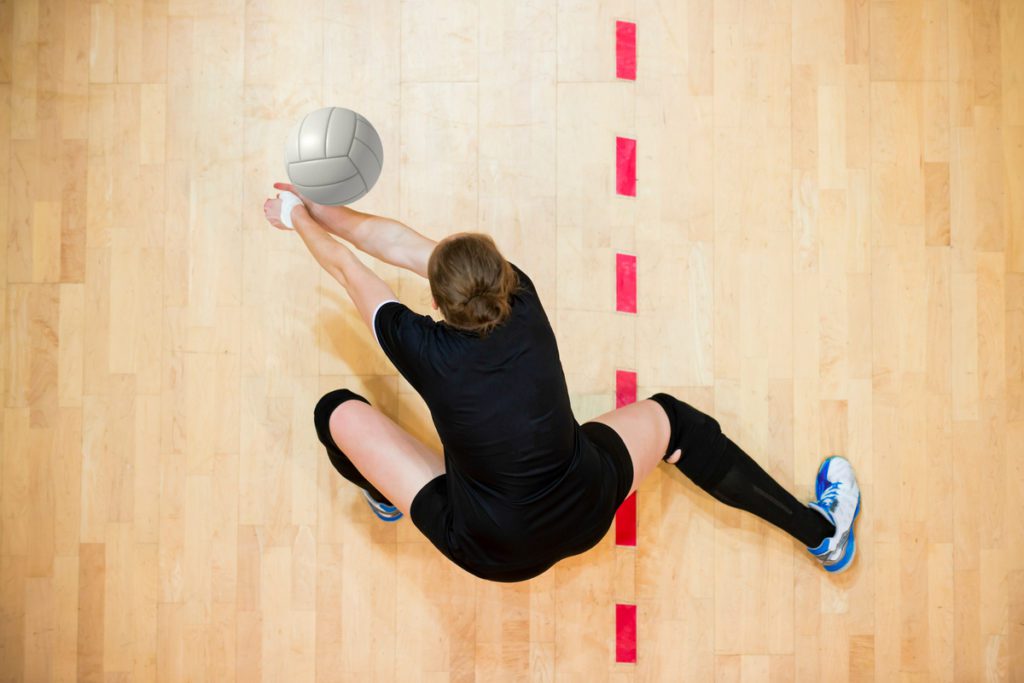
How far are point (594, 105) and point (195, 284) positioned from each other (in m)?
1.44

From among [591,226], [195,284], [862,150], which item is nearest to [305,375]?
[195,284]

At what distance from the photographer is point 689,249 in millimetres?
2422

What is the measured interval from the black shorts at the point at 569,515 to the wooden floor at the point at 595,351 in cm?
49

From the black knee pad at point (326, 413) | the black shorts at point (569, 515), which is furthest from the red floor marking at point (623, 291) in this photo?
the black knee pad at point (326, 413)

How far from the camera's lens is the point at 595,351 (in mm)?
2422

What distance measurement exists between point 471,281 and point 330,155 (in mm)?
633

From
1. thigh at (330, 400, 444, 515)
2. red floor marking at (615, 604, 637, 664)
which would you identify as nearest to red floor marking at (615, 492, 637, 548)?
red floor marking at (615, 604, 637, 664)

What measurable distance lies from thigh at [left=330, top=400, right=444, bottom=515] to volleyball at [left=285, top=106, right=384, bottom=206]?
61 centimetres

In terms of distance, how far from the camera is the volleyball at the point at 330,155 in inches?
76.2

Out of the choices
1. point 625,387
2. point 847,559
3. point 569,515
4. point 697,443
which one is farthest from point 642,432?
point 847,559

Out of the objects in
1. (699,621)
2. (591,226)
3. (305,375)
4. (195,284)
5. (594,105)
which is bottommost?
(699,621)

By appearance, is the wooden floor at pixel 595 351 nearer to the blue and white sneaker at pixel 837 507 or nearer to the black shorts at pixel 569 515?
the blue and white sneaker at pixel 837 507

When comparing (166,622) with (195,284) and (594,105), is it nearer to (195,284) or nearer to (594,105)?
(195,284)

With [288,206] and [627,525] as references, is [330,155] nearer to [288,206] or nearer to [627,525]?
[288,206]
